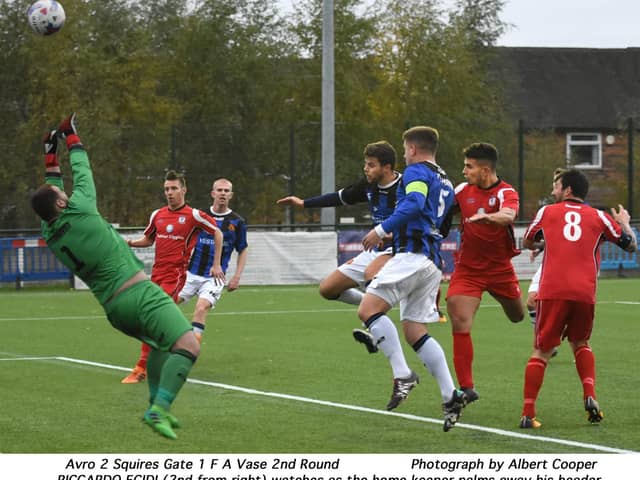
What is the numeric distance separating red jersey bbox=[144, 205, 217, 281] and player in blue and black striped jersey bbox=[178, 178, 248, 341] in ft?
1.35

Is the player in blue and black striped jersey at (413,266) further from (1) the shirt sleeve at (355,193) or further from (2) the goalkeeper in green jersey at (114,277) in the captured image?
(1) the shirt sleeve at (355,193)

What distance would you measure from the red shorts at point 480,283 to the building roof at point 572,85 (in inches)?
1788

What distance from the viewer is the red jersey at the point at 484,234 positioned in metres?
10.3

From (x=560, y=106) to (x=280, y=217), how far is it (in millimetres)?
28738

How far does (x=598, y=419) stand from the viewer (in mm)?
9594

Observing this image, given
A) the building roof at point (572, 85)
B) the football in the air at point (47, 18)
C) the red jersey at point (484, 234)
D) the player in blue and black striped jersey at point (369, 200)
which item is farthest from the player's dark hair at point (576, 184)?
the building roof at point (572, 85)

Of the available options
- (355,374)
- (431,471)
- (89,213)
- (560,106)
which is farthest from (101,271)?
(560,106)

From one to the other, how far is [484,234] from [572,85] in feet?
169

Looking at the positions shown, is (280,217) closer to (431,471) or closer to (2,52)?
(2,52)

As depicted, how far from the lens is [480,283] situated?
10344 millimetres

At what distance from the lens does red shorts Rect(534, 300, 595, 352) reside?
9.62m

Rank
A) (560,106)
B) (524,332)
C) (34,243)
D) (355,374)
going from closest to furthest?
(355,374) < (524,332) < (34,243) < (560,106)

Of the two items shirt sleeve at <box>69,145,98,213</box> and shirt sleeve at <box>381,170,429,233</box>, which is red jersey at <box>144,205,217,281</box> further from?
shirt sleeve at <box>69,145,98,213</box>

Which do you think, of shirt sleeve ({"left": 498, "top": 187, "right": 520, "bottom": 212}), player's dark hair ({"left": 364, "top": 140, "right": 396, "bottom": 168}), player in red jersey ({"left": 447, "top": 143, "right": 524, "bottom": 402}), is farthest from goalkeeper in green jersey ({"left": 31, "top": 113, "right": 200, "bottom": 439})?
player's dark hair ({"left": 364, "top": 140, "right": 396, "bottom": 168})
